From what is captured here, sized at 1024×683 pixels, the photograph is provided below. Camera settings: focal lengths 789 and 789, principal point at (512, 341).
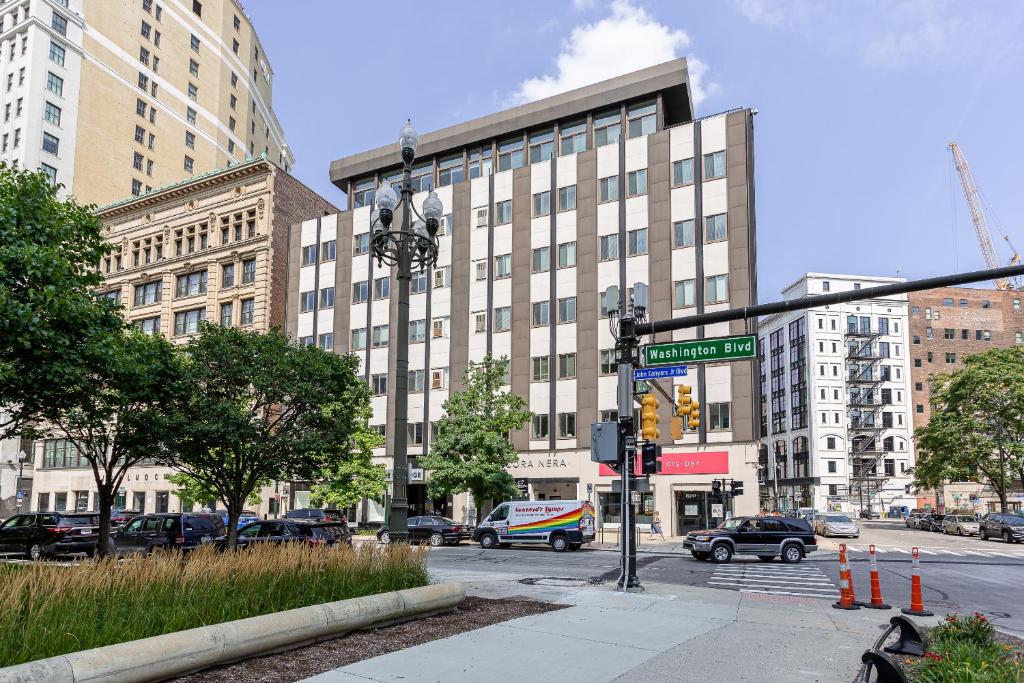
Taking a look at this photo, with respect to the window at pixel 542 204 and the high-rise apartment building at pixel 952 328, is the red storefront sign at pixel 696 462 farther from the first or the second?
the high-rise apartment building at pixel 952 328

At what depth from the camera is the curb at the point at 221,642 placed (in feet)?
21.5

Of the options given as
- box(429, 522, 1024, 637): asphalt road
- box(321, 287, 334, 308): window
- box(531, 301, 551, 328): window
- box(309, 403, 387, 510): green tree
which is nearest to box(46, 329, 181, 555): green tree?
box(429, 522, 1024, 637): asphalt road

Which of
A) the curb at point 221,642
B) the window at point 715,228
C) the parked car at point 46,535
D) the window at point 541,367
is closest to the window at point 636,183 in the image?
the window at point 715,228

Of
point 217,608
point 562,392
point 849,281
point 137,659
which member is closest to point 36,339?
point 217,608

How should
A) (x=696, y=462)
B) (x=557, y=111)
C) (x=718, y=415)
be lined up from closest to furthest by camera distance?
(x=696, y=462), (x=718, y=415), (x=557, y=111)

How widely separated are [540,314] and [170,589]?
136 ft

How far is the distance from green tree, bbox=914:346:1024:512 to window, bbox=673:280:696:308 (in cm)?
2932

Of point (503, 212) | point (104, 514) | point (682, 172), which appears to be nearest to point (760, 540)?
point (104, 514)

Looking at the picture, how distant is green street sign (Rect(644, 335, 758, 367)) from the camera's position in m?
16.6

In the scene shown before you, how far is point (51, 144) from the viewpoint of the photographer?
71.8 meters

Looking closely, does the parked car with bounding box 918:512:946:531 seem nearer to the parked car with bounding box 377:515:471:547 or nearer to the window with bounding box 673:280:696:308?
the window with bounding box 673:280:696:308

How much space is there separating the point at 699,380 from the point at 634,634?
1373 inches

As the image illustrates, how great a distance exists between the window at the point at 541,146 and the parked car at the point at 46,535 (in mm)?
35958

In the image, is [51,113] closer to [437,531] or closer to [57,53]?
[57,53]
